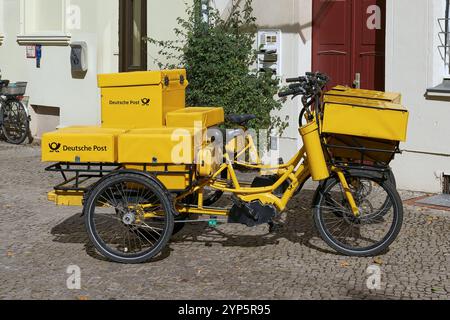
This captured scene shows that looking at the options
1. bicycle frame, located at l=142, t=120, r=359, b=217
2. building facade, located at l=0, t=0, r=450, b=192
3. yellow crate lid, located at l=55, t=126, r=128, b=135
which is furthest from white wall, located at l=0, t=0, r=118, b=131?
bicycle frame, located at l=142, t=120, r=359, b=217

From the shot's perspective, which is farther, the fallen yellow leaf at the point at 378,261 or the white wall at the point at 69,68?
the white wall at the point at 69,68

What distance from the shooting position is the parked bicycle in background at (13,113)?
13578 mm

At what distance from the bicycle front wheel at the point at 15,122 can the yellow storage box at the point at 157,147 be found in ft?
26.3

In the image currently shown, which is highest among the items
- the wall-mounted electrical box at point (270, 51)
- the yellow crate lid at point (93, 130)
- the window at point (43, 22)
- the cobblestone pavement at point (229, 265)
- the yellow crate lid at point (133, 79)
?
the window at point (43, 22)

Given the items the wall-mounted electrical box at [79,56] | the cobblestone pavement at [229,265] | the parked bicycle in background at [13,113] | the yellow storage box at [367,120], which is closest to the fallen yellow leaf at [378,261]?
the cobblestone pavement at [229,265]

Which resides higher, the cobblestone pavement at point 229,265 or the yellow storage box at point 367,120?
the yellow storage box at point 367,120

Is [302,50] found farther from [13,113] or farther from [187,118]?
[13,113]

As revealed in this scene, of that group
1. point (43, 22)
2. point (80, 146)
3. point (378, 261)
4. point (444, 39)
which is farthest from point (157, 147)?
point (43, 22)

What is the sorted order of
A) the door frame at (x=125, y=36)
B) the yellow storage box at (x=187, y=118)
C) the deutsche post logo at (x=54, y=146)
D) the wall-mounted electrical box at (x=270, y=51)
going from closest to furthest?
the deutsche post logo at (x=54, y=146) → the yellow storage box at (x=187, y=118) → the wall-mounted electrical box at (x=270, y=51) → the door frame at (x=125, y=36)

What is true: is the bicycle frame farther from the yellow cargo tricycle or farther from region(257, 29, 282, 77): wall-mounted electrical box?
region(257, 29, 282, 77): wall-mounted electrical box

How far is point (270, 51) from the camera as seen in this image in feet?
33.7

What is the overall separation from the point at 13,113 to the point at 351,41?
A: 6.63 metres

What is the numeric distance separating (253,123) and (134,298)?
16.7ft

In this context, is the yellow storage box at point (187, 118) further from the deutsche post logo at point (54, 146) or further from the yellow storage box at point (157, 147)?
the deutsche post logo at point (54, 146)
